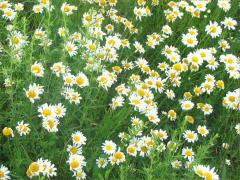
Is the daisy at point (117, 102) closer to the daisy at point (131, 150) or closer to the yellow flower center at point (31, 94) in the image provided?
the daisy at point (131, 150)

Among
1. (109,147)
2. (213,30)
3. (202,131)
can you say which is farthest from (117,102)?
(213,30)

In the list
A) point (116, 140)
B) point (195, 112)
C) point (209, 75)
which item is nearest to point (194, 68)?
point (209, 75)

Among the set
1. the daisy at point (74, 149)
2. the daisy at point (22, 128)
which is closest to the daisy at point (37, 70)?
the daisy at point (22, 128)

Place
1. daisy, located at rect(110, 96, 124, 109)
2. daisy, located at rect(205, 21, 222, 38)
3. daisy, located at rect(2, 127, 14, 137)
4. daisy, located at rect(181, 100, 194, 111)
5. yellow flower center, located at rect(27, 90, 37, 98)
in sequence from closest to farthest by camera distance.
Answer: daisy, located at rect(2, 127, 14, 137), yellow flower center, located at rect(27, 90, 37, 98), daisy, located at rect(110, 96, 124, 109), daisy, located at rect(181, 100, 194, 111), daisy, located at rect(205, 21, 222, 38)

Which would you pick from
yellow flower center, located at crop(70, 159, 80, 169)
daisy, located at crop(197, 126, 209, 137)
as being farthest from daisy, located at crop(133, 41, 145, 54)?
yellow flower center, located at crop(70, 159, 80, 169)

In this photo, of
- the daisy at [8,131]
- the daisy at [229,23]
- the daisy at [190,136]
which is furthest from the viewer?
the daisy at [229,23]

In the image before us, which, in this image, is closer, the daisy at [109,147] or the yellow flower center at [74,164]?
the yellow flower center at [74,164]

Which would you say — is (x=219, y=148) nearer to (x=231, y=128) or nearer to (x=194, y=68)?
(x=231, y=128)

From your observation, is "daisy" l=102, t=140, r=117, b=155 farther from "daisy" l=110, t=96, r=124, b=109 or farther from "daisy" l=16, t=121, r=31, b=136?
"daisy" l=16, t=121, r=31, b=136

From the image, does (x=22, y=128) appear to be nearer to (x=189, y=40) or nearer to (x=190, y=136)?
(x=190, y=136)

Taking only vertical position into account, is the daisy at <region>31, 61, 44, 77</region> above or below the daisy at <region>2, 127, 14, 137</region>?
above

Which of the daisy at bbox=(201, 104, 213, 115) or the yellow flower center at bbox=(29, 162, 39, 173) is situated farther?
the daisy at bbox=(201, 104, 213, 115)

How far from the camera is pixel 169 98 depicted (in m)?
3.49

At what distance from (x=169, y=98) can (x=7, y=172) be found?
60.5 inches
